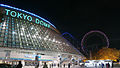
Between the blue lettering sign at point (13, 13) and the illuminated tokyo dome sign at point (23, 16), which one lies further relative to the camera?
the blue lettering sign at point (13, 13)

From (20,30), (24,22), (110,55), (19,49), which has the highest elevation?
(24,22)

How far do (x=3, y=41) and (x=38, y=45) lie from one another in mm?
11712

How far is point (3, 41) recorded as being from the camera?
35875mm

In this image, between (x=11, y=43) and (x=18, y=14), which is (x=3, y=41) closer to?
(x=11, y=43)

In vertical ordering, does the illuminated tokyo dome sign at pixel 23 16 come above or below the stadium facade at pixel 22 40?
above

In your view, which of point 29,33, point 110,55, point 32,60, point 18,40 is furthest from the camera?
point 110,55

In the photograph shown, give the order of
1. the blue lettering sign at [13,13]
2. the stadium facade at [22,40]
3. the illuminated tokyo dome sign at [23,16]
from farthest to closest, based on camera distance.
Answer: the blue lettering sign at [13,13] → the illuminated tokyo dome sign at [23,16] → the stadium facade at [22,40]

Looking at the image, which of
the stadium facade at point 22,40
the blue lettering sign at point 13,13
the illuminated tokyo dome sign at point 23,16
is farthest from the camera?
the blue lettering sign at point 13,13

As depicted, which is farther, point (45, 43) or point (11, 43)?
point (45, 43)

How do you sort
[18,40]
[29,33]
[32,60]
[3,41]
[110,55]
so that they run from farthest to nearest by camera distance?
[110,55] → [29,33] → [32,60] → [18,40] → [3,41]

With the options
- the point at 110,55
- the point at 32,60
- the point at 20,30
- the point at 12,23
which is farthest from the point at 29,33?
the point at 110,55

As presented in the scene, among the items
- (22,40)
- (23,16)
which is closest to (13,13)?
(23,16)

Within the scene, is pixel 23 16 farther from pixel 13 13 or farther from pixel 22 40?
pixel 22 40

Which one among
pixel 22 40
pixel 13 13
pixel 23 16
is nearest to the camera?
pixel 22 40
